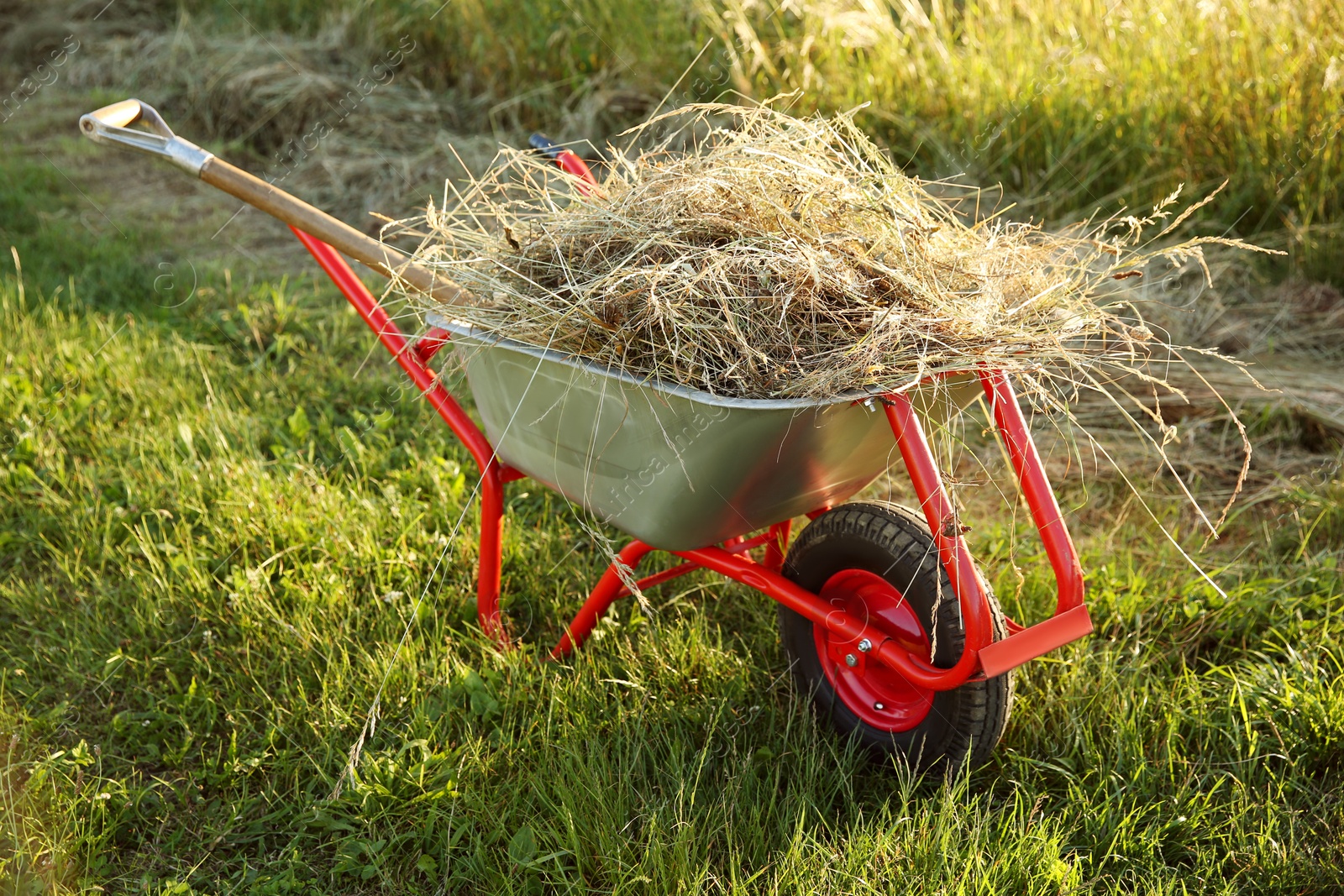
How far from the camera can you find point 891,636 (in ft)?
6.17

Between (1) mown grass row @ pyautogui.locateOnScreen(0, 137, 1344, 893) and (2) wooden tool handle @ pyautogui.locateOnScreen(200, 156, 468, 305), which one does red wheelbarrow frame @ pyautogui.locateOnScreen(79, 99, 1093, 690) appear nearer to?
(2) wooden tool handle @ pyautogui.locateOnScreen(200, 156, 468, 305)

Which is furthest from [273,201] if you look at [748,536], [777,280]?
[748,536]

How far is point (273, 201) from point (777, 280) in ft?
2.98

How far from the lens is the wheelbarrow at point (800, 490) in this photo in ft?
5.02

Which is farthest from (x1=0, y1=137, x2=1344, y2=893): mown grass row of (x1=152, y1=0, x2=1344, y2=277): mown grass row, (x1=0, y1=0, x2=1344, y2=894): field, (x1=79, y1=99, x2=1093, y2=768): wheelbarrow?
(x1=152, y1=0, x2=1344, y2=277): mown grass row

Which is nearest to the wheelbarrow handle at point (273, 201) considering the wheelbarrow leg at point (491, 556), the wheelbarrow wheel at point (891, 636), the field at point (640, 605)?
the wheelbarrow leg at point (491, 556)

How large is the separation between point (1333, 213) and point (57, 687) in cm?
395

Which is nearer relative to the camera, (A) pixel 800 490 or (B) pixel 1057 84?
(A) pixel 800 490

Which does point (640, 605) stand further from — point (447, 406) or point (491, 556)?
point (447, 406)

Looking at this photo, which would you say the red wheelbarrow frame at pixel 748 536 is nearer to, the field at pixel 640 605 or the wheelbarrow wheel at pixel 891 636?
the wheelbarrow wheel at pixel 891 636

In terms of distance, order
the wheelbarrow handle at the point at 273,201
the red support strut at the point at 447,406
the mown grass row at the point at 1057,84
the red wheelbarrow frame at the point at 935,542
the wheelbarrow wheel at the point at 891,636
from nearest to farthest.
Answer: the red wheelbarrow frame at the point at 935,542
the wheelbarrow wheel at the point at 891,636
the wheelbarrow handle at the point at 273,201
the red support strut at the point at 447,406
the mown grass row at the point at 1057,84

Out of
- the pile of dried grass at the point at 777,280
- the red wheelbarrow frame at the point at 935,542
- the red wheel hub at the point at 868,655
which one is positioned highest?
the pile of dried grass at the point at 777,280

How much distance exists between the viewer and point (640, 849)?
68.8 inches

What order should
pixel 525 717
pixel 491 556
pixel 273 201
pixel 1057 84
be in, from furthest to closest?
pixel 1057 84
pixel 491 556
pixel 525 717
pixel 273 201
